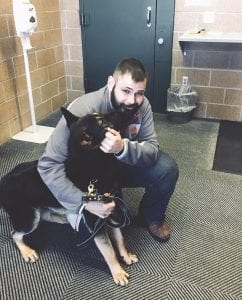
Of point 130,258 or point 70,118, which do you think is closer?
point 70,118

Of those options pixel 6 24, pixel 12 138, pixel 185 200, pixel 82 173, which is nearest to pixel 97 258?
pixel 82 173

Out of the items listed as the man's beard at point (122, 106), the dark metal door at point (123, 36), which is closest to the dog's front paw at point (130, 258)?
the man's beard at point (122, 106)

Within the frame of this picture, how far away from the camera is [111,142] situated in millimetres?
1158

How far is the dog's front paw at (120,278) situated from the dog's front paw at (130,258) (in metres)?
0.09

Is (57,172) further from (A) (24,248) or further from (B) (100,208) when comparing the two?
(A) (24,248)

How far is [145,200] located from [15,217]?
28.9 inches

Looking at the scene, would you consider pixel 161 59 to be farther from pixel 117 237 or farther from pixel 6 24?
pixel 117 237

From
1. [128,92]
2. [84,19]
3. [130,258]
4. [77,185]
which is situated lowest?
[130,258]

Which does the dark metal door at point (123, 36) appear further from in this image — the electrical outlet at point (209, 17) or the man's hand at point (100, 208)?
the man's hand at point (100, 208)

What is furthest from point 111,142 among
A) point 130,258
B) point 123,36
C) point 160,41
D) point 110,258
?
point 123,36

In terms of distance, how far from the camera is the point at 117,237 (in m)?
1.57

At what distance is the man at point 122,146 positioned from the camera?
4.37 ft

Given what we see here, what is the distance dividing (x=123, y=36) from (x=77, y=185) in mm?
2527

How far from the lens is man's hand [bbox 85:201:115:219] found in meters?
1.36
